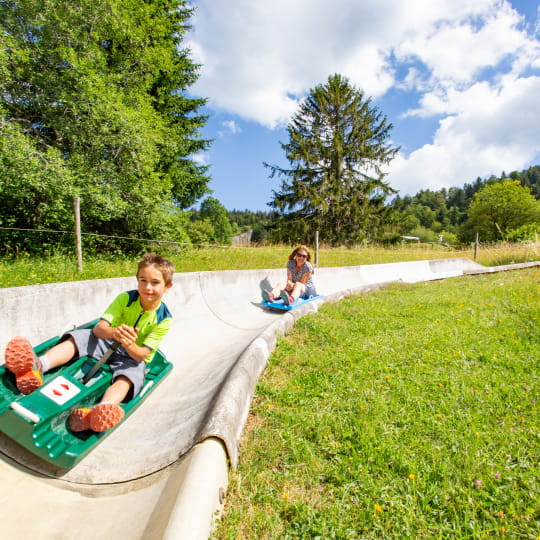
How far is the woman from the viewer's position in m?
6.02

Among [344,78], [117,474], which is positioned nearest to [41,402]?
[117,474]

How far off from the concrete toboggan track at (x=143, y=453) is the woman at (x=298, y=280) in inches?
75.6

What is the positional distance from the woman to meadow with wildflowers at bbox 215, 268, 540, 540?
2.25m

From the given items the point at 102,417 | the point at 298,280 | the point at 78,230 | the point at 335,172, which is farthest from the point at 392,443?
the point at 335,172

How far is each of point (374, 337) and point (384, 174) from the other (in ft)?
67.6

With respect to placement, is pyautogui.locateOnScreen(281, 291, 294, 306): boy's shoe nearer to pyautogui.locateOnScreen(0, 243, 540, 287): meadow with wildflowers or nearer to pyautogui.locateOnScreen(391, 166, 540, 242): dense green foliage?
pyautogui.locateOnScreen(0, 243, 540, 287): meadow with wildflowers

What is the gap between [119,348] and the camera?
2.56 metres

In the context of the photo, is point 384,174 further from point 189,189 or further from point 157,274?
point 157,274

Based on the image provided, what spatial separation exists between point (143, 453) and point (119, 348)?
0.91m

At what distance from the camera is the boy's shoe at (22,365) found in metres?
1.93

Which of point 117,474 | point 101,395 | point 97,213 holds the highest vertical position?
point 97,213

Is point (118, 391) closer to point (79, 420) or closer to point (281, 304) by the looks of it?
point (79, 420)

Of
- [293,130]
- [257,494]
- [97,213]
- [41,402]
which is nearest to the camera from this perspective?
[257,494]

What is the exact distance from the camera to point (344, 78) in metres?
22.0
